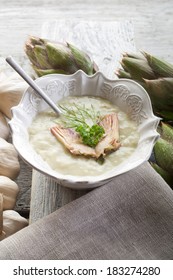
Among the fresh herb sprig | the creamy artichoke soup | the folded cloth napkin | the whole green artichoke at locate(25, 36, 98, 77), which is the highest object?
the whole green artichoke at locate(25, 36, 98, 77)

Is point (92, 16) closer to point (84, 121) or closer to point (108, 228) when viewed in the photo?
point (84, 121)

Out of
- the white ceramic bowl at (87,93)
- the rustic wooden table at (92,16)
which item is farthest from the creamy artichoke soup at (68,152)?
the rustic wooden table at (92,16)

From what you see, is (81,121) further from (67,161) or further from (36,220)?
(36,220)

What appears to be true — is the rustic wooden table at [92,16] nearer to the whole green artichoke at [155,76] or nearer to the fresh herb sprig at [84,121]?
the whole green artichoke at [155,76]

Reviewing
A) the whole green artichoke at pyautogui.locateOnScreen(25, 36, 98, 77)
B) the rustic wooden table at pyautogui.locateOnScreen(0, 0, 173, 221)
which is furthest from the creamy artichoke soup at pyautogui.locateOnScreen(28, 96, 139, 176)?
the rustic wooden table at pyautogui.locateOnScreen(0, 0, 173, 221)

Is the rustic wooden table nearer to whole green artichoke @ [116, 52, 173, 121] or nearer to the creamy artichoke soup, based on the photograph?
whole green artichoke @ [116, 52, 173, 121]

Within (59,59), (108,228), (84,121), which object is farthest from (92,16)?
(108,228)
